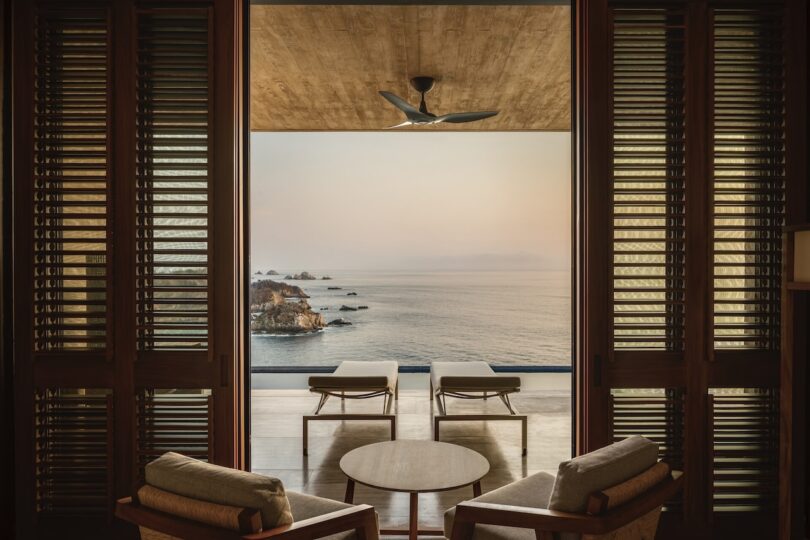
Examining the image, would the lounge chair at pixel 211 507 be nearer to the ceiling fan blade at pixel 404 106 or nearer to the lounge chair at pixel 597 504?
the lounge chair at pixel 597 504

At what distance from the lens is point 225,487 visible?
4.50ft

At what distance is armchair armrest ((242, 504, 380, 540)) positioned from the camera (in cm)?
136

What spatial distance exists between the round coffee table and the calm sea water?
824 centimetres

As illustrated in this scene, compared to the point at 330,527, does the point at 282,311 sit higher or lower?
lower

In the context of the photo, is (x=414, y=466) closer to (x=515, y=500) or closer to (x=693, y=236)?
(x=515, y=500)

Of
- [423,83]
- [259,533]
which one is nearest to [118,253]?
[259,533]

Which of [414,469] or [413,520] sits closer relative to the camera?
[413,520]

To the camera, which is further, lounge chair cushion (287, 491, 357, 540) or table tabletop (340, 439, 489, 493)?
table tabletop (340, 439, 489, 493)

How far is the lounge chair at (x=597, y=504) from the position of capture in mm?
1444

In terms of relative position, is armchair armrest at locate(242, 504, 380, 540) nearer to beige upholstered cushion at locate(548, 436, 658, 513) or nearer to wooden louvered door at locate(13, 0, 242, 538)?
beige upholstered cushion at locate(548, 436, 658, 513)

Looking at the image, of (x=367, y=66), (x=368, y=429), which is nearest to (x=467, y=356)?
(x=368, y=429)

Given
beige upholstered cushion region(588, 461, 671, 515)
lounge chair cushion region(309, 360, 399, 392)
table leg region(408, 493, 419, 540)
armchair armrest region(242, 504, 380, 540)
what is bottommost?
table leg region(408, 493, 419, 540)

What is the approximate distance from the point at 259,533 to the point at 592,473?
0.98 meters

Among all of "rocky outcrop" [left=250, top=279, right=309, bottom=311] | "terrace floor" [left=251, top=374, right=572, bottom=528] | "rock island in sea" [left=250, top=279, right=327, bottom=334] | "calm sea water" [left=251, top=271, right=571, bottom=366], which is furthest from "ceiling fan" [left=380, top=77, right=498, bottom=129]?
"rock island in sea" [left=250, top=279, right=327, bottom=334]
